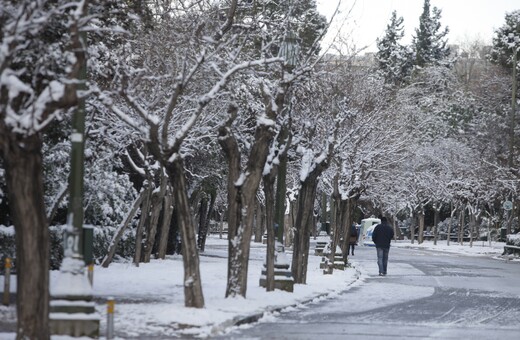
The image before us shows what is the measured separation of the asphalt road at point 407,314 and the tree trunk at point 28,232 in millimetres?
3288

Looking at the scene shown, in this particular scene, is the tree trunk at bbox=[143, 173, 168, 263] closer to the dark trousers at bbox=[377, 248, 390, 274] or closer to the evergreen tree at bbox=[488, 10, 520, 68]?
the dark trousers at bbox=[377, 248, 390, 274]

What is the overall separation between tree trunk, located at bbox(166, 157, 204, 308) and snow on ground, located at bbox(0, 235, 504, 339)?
288 mm

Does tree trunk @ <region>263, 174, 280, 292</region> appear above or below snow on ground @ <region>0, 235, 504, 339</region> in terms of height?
above

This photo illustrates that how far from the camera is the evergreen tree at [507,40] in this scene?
66625 mm

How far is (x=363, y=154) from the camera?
43156 millimetres

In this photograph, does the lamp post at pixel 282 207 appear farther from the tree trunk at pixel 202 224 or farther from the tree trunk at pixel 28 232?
the tree trunk at pixel 202 224

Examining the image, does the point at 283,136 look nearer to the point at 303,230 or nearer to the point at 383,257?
the point at 303,230

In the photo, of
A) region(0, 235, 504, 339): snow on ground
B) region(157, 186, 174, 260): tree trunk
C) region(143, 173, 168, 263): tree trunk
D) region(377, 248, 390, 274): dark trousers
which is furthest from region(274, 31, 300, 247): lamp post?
region(157, 186, 174, 260): tree trunk

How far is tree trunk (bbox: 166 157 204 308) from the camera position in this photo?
53.1 feet

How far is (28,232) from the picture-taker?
1124 cm

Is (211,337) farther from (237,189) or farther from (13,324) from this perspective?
(237,189)

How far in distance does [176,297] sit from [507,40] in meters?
52.5

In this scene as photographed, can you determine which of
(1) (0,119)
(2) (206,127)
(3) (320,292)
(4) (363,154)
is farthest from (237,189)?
(4) (363,154)

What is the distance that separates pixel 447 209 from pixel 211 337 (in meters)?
76.5
